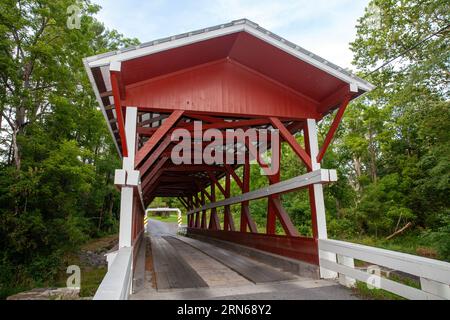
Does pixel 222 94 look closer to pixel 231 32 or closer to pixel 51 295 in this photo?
pixel 231 32

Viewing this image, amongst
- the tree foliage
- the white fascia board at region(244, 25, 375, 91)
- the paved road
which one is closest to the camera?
the white fascia board at region(244, 25, 375, 91)

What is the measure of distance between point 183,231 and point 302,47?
65.4 ft

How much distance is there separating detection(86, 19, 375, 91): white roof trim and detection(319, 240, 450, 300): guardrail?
2.70 metres

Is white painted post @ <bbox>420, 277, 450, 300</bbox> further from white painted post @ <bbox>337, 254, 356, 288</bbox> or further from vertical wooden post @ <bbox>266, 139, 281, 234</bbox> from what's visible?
vertical wooden post @ <bbox>266, 139, 281, 234</bbox>

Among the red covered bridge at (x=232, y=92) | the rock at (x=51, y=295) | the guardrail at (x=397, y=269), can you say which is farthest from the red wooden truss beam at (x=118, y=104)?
the rock at (x=51, y=295)

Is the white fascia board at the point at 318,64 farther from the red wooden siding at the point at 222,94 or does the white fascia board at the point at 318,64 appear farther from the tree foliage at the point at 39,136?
the tree foliage at the point at 39,136

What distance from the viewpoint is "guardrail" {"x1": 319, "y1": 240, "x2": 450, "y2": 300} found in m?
2.31

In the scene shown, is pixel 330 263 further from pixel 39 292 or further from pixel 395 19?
pixel 395 19

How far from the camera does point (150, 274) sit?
197 inches

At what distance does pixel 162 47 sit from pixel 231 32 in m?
1.14

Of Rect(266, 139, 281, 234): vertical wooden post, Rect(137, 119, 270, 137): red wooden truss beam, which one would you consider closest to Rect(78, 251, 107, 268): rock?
Rect(137, 119, 270, 137): red wooden truss beam

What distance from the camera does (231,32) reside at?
449 centimetres

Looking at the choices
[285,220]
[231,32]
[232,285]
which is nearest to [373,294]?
[232,285]

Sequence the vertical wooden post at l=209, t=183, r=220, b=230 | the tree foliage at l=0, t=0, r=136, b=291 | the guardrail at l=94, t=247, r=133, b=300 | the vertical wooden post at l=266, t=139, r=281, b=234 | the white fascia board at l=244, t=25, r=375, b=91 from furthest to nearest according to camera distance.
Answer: the vertical wooden post at l=209, t=183, r=220, b=230, the tree foliage at l=0, t=0, r=136, b=291, the vertical wooden post at l=266, t=139, r=281, b=234, the white fascia board at l=244, t=25, r=375, b=91, the guardrail at l=94, t=247, r=133, b=300
